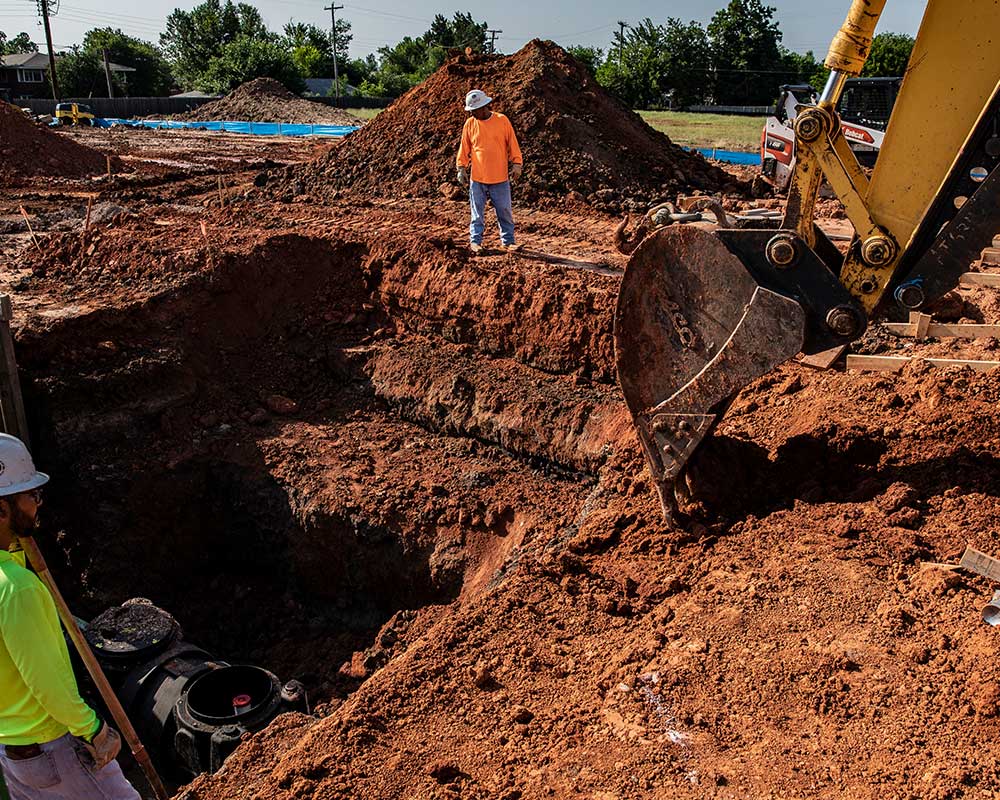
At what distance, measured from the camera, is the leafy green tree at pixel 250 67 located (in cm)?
4966

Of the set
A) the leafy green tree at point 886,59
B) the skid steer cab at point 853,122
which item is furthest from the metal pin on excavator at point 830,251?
the leafy green tree at point 886,59

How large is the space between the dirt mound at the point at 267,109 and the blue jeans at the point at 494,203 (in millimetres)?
27888

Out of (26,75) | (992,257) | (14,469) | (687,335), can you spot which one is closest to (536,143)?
(992,257)

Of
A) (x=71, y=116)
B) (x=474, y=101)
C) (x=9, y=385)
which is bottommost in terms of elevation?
(x=9, y=385)

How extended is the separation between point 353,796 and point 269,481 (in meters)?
4.68

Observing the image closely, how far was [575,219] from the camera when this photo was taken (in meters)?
11.8

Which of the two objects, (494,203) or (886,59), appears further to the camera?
(886,59)

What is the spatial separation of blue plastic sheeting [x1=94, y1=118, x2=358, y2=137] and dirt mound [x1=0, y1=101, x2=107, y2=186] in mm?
11490

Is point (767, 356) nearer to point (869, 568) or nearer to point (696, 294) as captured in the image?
point (696, 294)

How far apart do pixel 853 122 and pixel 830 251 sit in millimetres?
12786

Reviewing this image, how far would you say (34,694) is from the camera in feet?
11.1

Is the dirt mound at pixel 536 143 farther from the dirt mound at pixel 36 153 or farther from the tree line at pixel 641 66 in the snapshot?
the tree line at pixel 641 66

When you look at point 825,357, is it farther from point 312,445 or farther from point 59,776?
point 312,445

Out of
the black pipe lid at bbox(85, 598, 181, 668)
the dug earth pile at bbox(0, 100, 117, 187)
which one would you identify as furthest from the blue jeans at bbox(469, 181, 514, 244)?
the dug earth pile at bbox(0, 100, 117, 187)
